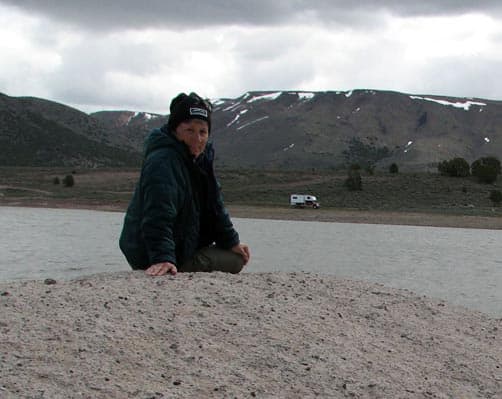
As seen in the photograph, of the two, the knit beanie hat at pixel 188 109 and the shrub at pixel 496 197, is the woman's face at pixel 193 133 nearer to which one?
the knit beanie hat at pixel 188 109

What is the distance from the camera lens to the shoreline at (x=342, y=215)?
1415 inches

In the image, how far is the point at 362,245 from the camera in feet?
82.0

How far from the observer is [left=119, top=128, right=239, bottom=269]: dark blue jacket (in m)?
5.67

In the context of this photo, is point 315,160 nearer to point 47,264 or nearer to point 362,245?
point 362,245

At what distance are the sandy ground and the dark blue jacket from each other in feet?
0.82

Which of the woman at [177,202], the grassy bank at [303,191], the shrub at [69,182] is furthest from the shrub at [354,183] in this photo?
the woman at [177,202]

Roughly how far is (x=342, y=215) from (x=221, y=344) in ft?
113

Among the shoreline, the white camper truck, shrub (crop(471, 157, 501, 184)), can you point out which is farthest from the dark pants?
shrub (crop(471, 157, 501, 184))

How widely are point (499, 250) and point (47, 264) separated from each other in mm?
14636

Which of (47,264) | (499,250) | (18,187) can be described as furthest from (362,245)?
(18,187)

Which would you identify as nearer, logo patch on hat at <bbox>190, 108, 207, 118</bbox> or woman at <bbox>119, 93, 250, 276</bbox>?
woman at <bbox>119, 93, 250, 276</bbox>

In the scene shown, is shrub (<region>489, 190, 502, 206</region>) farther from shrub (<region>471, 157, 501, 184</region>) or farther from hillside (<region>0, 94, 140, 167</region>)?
hillside (<region>0, 94, 140, 167</region>)

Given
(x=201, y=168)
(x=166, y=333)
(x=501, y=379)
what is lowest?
(x=501, y=379)

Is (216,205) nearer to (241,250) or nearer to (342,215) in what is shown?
(241,250)
